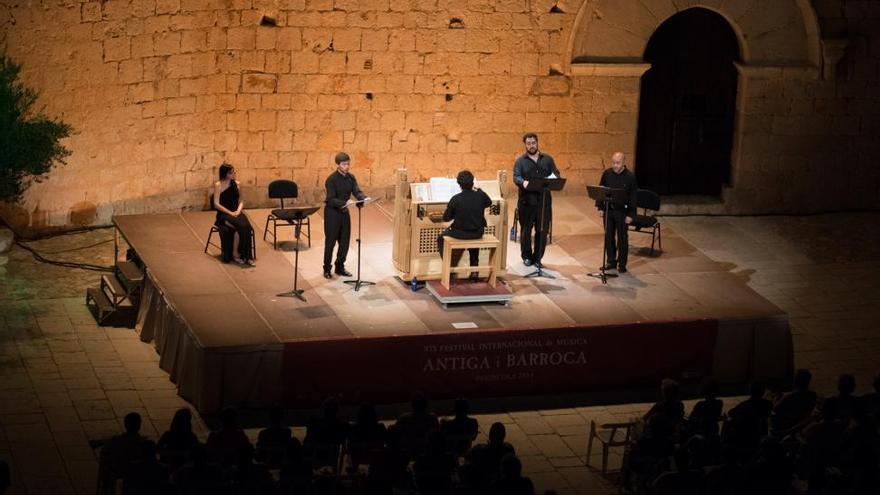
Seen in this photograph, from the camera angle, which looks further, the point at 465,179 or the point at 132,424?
the point at 465,179

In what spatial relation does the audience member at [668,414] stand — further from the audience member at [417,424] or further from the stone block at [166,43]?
the stone block at [166,43]

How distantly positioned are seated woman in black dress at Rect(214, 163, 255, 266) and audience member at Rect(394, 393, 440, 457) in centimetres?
441

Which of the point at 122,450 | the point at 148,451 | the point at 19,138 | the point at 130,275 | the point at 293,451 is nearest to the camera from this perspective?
the point at 148,451

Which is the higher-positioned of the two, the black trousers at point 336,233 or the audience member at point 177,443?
the black trousers at point 336,233

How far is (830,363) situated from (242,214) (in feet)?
20.3

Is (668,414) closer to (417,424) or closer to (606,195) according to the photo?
(417,424)

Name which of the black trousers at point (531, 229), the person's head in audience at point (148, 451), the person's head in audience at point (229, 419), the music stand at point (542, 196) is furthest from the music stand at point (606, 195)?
the person's head in audience at point (148, 451)

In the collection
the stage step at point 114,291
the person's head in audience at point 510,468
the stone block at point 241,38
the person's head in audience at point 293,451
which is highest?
the stone block at point 241,38

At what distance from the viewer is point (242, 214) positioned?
1562 cm

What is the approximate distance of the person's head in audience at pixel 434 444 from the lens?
34.9 feet

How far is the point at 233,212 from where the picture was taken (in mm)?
15484

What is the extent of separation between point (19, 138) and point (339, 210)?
127 inches

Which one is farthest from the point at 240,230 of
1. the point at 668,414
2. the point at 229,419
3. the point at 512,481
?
the point at 512,481

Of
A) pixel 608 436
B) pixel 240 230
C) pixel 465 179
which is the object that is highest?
pixel 465 179
